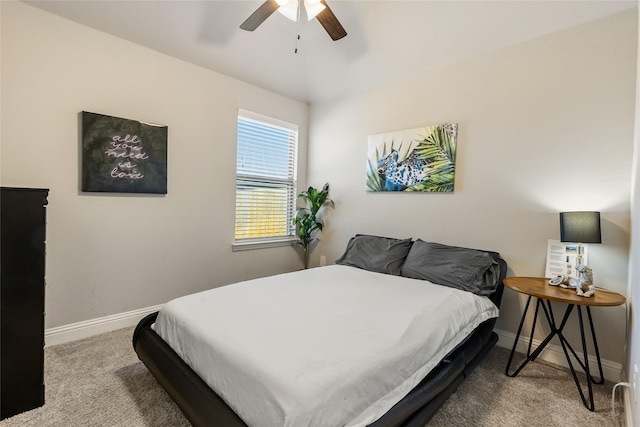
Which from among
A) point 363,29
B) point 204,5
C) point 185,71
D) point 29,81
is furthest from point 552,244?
point 29,81

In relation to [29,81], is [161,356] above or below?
below

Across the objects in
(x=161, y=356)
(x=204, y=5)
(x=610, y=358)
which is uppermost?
(x=204, y=5)

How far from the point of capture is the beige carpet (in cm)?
159

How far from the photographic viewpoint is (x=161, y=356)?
1.63 meters

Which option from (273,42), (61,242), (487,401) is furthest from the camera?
(273,42)

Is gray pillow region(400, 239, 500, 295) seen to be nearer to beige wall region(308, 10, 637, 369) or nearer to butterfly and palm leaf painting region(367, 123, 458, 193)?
beige wall region(308, 10, 637, 369)

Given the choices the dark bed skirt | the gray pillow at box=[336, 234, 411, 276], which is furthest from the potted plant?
the dark bed skirt

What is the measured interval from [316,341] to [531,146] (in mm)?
2325

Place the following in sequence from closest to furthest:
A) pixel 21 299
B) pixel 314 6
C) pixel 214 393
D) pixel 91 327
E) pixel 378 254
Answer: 1. pixel 214 393
2. pixel 21 299
3. pixel 314 6
4. pixel 91 327
5. pixel 378 254

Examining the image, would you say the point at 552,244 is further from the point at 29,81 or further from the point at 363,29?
the point at 29,81

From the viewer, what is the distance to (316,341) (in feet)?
4.51

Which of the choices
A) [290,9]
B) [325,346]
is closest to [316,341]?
[325,346]

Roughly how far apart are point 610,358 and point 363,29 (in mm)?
3296

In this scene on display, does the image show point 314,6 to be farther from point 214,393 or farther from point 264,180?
point 214,393
